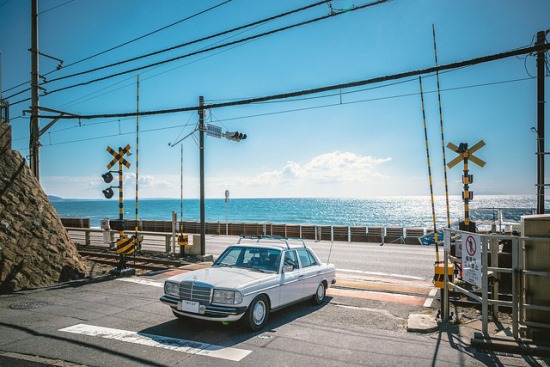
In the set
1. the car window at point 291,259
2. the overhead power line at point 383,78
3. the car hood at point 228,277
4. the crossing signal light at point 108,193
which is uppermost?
the overhead power line at point 383,78

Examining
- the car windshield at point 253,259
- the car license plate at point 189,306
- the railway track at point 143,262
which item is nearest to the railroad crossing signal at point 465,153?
the car windshield at point 253,259

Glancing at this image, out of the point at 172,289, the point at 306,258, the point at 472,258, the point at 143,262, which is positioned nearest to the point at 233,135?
the point at 143,262

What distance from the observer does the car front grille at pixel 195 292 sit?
627 cm

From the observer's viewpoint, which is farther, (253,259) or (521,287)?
(253,259)

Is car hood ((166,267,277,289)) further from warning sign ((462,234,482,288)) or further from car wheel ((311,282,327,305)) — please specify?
warning sign ((462,234,482,288))

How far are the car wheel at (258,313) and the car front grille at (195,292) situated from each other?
75 cm

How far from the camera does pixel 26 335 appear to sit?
6238mm

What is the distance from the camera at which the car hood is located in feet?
20.8

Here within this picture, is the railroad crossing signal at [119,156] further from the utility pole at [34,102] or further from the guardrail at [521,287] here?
the guardrail at [521,287]

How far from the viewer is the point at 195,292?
639 centimetres

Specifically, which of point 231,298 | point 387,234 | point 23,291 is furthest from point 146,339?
point 387,234

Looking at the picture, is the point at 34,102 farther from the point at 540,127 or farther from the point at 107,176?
the point at 540,127

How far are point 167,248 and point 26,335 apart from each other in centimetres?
1001

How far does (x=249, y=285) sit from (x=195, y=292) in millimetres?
940
